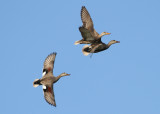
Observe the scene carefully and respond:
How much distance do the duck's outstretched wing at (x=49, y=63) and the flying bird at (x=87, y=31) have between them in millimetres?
1613

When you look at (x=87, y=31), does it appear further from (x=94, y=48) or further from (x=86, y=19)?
(x=86, y=19)

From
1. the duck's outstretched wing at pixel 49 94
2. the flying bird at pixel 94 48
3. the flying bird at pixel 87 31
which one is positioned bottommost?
the duck's outstretched wing at pixel 49 94

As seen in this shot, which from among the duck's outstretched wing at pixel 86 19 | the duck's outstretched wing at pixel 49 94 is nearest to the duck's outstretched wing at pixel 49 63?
the duck's outstretched wing at pixel 49 94

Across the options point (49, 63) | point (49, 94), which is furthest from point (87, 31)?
point (49, 94)

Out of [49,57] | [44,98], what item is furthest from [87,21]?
[44,98]

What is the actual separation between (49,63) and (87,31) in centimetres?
270

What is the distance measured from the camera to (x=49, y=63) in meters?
26.4

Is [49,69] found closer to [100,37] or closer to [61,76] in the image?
[61,76]

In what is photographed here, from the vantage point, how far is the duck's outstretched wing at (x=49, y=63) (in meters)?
26.0

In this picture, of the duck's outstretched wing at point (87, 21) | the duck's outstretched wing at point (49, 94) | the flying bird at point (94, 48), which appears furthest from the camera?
the duck's outstretched wing at point (87, 21)

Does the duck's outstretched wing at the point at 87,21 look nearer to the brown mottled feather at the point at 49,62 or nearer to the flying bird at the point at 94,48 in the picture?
the flying bird at the point at 94,48

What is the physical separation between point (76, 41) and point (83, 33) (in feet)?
2.61

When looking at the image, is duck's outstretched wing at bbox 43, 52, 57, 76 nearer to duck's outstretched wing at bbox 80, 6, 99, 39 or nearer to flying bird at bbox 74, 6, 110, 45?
flying bird at bbox 74, 6, 110, 45

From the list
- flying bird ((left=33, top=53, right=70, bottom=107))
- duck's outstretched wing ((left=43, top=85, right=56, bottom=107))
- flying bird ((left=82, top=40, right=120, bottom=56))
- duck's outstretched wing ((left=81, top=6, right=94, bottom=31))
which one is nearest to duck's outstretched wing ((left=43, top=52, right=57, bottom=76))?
flying bird ((left=33, top=53, right=70, bottom=107))
